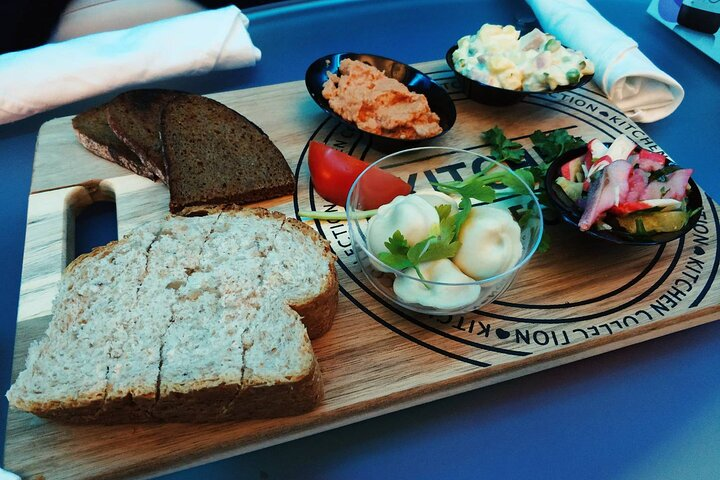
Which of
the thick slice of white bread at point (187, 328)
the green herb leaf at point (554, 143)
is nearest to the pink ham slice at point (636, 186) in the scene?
the green herb leaf at point (554, 143)

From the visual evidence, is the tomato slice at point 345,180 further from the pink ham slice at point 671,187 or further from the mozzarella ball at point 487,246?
the pink ham slice at point 671,187

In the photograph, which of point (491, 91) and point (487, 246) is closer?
point (487, 246)

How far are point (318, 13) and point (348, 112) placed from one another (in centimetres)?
143

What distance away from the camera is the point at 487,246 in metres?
1.65

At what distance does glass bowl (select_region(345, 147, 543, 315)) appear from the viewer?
1646 millimetres

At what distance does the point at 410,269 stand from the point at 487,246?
0.25m

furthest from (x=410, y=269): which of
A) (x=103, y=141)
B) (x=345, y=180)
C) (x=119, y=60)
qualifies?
(x=119, y=60)

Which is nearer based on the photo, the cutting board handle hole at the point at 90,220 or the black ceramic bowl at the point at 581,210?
the black ceramic bowl at the point at 581,210

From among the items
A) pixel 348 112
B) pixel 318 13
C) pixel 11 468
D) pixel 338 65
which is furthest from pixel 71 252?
pixel 318 13

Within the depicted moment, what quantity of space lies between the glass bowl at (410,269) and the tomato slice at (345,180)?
0.03 metres

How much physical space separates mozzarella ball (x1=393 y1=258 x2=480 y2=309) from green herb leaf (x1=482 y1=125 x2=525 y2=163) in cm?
98

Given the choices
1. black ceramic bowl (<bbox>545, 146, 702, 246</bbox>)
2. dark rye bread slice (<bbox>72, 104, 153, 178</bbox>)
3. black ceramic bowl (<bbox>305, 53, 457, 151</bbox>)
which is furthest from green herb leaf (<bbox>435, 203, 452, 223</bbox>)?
dark rye bread slice (<bbox>72, 104, 153, 178</bbox>)

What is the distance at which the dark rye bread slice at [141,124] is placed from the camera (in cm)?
227

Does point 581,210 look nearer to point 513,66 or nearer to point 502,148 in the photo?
point 502,148
